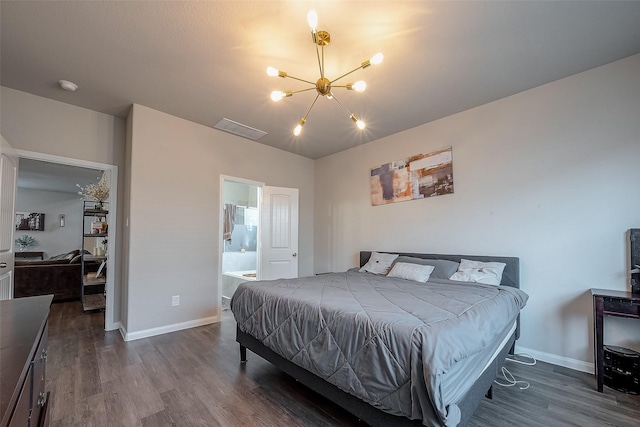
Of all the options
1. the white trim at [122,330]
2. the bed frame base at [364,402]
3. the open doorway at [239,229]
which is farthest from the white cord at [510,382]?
the open doorway at [239,229]

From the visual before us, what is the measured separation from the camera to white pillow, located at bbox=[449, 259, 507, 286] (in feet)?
9.27

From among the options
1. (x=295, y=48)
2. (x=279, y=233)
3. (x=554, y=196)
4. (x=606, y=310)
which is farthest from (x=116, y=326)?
(x=554, y=196)

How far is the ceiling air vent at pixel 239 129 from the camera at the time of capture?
12.8 ft

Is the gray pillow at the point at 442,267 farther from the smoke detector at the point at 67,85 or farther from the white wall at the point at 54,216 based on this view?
the white wall at the point at 54,216

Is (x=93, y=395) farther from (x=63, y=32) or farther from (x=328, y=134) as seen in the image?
(x=328, y=134)

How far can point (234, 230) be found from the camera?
22.9 ft

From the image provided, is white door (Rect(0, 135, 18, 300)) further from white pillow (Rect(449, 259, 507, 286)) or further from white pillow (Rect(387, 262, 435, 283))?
white pillow (Rect(449, 259, 507, 286))

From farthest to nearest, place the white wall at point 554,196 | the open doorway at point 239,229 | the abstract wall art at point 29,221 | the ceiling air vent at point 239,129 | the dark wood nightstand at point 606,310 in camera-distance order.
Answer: the abstract wall art at point 29,221 → the open doorway at point 239,229 → the ceiling air vent at point 239,129 → the white wall at point 554,196 → the dark wood nightstand at point 606,310

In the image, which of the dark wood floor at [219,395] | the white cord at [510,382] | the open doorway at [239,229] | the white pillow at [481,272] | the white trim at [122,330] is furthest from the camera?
the open doorway at [239,229]

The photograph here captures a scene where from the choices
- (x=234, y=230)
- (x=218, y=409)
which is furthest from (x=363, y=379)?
(x=234, y=230)

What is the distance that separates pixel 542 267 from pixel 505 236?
0.44m

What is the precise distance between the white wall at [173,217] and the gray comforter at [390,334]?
5.19 ft

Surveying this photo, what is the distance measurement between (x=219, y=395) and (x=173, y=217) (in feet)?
7.66

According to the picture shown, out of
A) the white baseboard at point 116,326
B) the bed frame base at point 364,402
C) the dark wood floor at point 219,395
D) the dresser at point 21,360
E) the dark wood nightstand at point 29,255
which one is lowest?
the white baseboard at point 116,326
